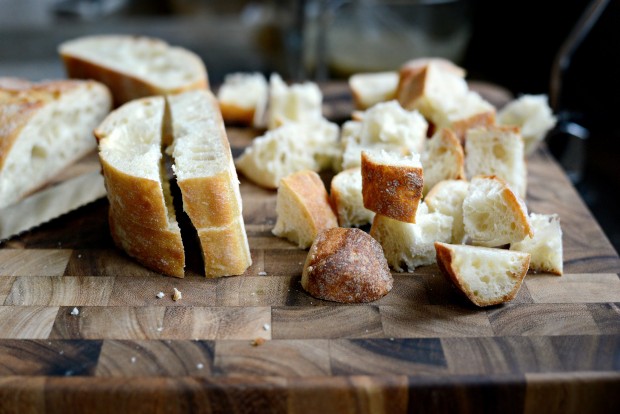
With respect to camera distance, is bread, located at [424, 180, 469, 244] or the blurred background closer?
bread, located at [424, 180, 469, 244]

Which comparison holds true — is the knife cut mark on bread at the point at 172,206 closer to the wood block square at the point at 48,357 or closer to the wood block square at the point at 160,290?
the wood block square at the point at 160,290

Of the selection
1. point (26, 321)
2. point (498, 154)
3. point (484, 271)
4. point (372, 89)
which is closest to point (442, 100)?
point (498, 154)

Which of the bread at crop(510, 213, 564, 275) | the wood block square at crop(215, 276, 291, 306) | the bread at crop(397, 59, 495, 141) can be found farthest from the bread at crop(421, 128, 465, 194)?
the wood block square at crop(215, 276, 291, 306)

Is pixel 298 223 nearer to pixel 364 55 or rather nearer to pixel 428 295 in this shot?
pixel 428 295

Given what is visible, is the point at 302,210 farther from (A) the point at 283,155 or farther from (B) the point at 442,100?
(B) the point at 442,100

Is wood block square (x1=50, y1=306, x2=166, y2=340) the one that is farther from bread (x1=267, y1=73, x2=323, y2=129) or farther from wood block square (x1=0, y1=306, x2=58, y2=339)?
bread (x1=267, y1=73, x2=323, y2=129)

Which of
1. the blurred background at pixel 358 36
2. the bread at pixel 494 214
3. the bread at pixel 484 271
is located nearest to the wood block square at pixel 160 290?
the bread at pixel 484 271
